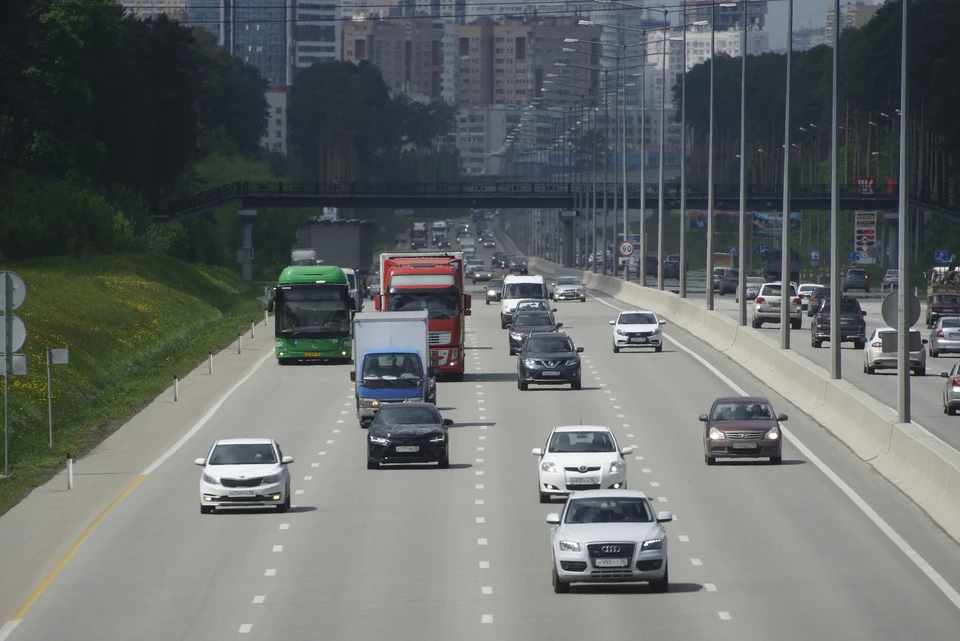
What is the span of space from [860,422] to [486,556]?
13.2 m

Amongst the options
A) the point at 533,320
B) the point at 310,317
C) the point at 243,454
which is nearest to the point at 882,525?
the point at 243,454

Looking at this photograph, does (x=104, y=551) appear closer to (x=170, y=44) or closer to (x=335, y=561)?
(x=335, y=561)

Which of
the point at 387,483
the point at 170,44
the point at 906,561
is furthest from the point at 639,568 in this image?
the point at 170,44

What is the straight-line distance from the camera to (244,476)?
28031mm

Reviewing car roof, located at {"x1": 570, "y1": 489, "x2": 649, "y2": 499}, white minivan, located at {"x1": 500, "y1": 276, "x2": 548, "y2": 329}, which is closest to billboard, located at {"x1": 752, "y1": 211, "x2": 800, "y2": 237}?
white minivan, located at {"x1": 500, "y1": 276, "x2": 548, "y2": 329}

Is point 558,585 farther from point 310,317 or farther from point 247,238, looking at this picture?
point 247,238

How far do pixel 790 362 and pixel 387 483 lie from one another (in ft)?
53.2

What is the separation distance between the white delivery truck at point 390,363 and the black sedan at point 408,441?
5.23 meters

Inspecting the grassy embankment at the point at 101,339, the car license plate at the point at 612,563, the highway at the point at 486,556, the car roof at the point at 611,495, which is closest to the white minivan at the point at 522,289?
the grassy embankment at the point at 101,339

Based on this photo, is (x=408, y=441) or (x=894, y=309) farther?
(x=408, y=441)

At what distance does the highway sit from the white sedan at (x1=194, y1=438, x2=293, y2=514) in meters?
0.38

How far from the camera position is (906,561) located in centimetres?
2278

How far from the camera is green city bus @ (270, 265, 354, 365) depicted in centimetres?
5578

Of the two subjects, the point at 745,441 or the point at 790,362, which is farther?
the point at 790,362
